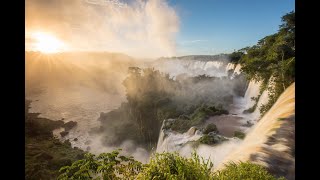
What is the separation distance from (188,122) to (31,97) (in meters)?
35.5

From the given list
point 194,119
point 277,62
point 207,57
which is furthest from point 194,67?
point 277,62

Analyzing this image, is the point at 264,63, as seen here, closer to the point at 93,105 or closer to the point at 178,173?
the point at 178,173

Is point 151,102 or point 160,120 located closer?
point 160,120

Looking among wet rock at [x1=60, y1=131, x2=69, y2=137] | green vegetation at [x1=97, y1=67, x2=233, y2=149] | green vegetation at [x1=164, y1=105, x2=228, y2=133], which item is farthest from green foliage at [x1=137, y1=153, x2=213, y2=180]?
wet rock at [x1=60, y1=131, x2=69, y2=137]

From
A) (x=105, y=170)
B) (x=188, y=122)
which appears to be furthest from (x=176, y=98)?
(x=105, y=170)

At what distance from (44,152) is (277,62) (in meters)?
18.2

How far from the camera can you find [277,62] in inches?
549

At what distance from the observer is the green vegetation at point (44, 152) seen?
17.4 m

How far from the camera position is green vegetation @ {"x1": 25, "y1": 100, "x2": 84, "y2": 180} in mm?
17364

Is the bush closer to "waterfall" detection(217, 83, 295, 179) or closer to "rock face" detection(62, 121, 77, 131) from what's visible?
"waterfall" detection(217, 83, 295, 179)

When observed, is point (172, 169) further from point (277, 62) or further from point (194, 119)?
point (194, 119)

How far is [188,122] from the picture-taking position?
61.3 feet

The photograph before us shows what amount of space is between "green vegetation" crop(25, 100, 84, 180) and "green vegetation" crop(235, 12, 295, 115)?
1287 centimetres

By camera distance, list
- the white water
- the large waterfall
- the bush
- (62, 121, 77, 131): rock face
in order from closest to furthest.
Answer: the bush → the large waterfall → the white water → (62, 121, 77, 131): rock face
